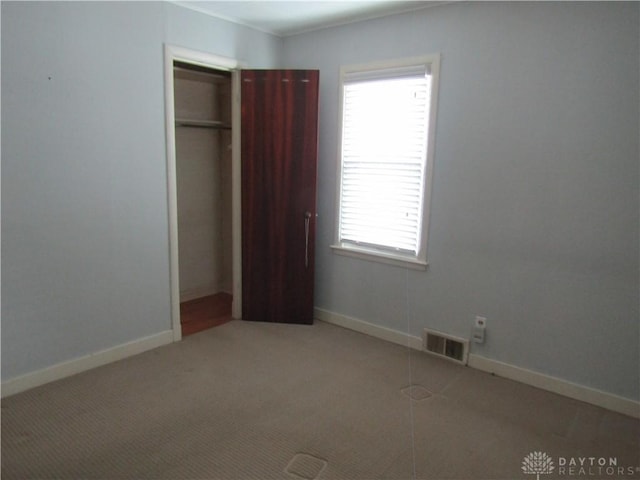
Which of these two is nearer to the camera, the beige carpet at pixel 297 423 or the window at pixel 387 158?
the beige carpet at pixel 297 423

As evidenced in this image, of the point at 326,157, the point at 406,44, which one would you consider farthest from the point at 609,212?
the point at 326,157

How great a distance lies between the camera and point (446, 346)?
3.28 metres

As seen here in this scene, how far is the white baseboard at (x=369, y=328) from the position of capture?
347 cm

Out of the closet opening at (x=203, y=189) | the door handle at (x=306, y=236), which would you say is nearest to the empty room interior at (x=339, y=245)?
the door handle at (x=306, y=236)

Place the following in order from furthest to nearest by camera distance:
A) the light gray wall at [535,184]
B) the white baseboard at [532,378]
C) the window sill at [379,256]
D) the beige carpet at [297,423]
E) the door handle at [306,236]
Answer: the door handle at [306,236] < the window sill at [379,256] < the white baseboard at [532,378] < the light gray wall at [535,184] < the beige carpet at [297,423]

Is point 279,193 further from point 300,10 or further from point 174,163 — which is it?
point 300,10

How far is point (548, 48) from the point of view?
2.64m

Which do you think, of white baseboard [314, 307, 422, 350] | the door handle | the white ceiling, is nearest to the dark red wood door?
the door handle

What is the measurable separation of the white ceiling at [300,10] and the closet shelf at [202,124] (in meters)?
1.05

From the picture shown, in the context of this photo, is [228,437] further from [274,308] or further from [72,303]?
[274,308]

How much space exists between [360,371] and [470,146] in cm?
174

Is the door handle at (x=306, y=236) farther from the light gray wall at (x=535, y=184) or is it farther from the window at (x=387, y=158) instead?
the light gray wall at (x=535, y=184)

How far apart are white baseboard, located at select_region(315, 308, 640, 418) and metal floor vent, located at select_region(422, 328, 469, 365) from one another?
0.18ft

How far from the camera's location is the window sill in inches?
133
